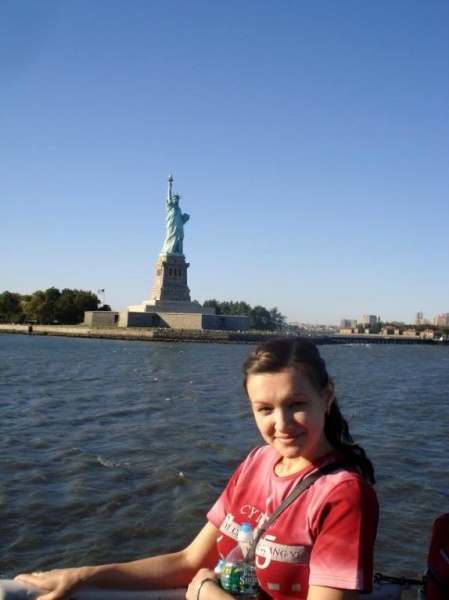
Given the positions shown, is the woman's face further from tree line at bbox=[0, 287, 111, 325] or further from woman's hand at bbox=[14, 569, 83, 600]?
tree line at bbox=[0, 287, 111, 325]

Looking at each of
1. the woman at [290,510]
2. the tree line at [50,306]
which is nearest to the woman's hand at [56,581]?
the woman at [290,510]

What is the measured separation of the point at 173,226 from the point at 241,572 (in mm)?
66950

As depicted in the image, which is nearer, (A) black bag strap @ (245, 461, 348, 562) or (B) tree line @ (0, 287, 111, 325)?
(A) black bag strap @ (245, 461, 348, 562)

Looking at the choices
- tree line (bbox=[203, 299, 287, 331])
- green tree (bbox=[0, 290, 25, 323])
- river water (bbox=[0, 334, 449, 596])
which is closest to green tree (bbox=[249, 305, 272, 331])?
tree line (bbox=[203, 299, 287, 331])

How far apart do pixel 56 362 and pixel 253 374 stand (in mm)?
30174

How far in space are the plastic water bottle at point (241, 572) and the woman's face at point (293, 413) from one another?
0.28 meters

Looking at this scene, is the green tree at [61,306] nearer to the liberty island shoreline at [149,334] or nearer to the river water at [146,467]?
the liberty island shoreline at [149,334]

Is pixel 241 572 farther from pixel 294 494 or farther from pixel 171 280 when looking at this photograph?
pixel 171 280

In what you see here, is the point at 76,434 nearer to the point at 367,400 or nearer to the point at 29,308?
the point at 367,400

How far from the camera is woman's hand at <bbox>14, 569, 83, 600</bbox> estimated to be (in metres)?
2.25

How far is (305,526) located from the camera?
2.00 m

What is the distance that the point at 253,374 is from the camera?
2203mm

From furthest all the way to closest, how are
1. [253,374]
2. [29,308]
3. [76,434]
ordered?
[29,308], [76,434], [253,374]

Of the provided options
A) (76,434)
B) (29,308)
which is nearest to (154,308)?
(29,308)
